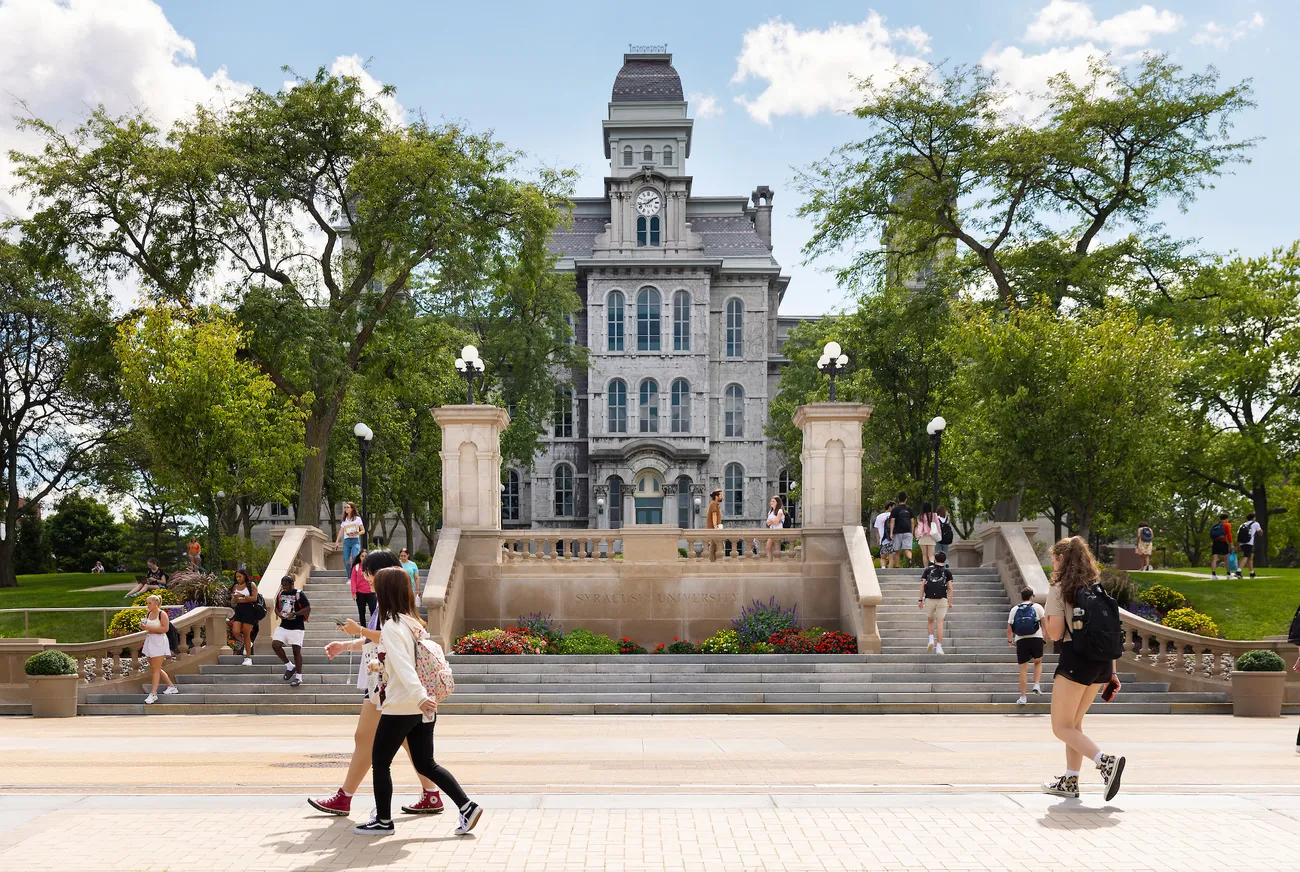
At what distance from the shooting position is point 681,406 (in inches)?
2381

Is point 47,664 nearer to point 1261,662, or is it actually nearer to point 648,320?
point 1261,662

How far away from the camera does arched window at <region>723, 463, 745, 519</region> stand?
61.1m

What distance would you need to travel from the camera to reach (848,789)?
8672 mm

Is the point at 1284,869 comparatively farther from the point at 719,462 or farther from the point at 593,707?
the point at 719,462

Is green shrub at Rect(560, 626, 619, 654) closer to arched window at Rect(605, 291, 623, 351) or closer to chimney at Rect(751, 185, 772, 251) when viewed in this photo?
arched window at Rect(605, 291, 623, 351)

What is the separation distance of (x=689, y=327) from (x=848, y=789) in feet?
173

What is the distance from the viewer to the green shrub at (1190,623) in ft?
66.9

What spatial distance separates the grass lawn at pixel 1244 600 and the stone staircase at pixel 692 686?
6.78 meters

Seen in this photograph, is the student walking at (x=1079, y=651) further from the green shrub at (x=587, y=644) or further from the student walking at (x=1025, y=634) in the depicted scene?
the green shrub at (x=587, y=644)

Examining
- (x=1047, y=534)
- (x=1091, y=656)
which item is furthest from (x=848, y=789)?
(x=1047, y=534)

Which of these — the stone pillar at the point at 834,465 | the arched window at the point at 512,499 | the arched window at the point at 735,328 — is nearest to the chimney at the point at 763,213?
the arched window at the point at 735,328

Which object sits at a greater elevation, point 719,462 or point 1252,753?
point 719,462

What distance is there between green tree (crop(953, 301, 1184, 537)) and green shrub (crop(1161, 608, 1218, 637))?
572cm

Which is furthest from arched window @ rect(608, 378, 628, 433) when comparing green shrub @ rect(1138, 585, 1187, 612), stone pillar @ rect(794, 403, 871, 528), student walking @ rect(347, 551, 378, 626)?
student walking @ rect(347, 551, 378, 626)
